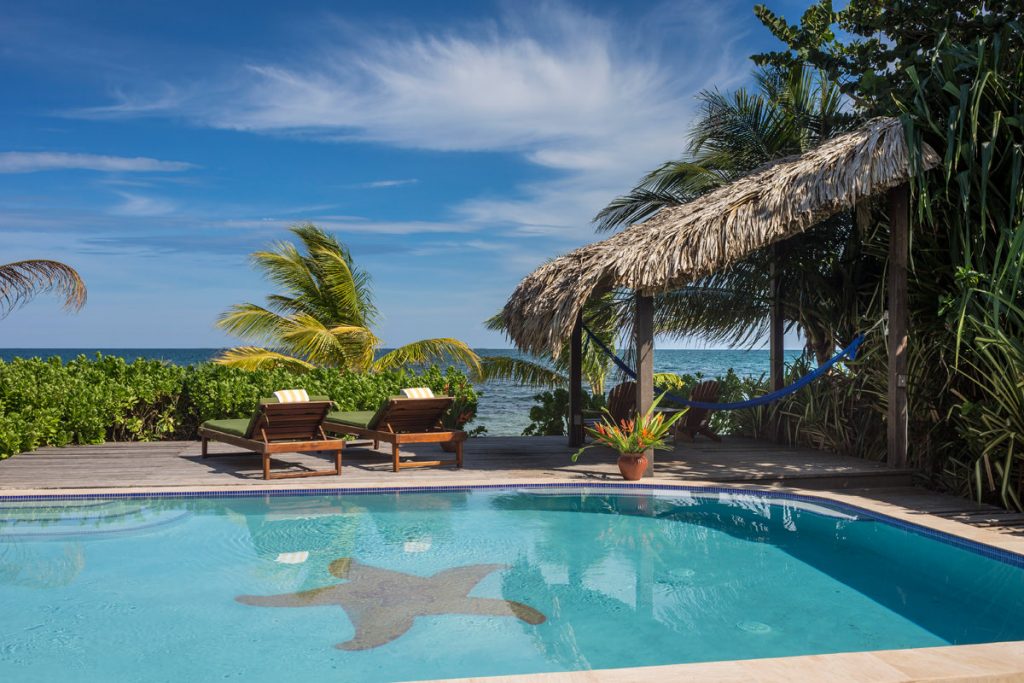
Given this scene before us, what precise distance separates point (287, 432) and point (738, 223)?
4529mm

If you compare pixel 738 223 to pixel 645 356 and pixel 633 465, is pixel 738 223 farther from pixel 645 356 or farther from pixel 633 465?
pixel 633 465

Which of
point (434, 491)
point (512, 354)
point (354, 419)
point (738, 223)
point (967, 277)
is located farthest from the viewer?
point (512, 354)

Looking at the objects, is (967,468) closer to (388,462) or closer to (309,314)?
(388,462)

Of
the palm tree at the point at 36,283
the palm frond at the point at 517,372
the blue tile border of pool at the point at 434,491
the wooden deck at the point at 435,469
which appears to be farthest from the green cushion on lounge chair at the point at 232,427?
the palm frond at the point at 517,372

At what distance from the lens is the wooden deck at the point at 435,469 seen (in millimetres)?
7309

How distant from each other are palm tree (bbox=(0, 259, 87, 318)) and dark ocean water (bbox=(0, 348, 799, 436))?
364 inches

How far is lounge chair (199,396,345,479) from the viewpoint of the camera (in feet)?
24.5

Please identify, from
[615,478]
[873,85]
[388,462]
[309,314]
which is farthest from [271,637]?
[309,314]

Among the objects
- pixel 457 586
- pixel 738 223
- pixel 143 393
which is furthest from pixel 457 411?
pixel 457 586

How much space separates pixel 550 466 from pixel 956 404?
11.9 feet

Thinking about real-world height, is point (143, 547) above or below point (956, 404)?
below

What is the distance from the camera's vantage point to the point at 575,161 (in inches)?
775

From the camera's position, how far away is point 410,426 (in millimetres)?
8398

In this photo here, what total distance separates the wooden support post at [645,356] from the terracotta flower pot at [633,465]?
11cm
